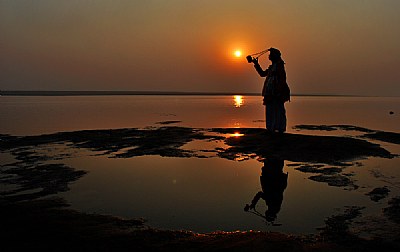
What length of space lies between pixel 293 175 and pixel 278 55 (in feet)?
24.2

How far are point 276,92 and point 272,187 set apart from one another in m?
7.34

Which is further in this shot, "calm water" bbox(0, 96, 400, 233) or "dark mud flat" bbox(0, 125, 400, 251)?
"calm water" bbox(0, 96, 400, 233)

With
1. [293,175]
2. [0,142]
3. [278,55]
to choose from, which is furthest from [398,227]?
[0,142]

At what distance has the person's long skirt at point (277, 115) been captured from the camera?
49.2ft

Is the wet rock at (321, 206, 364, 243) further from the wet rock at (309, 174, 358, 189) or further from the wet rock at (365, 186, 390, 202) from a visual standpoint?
the wet rock at (309, 174, 358, 189)

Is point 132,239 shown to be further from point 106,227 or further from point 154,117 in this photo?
point 154,117

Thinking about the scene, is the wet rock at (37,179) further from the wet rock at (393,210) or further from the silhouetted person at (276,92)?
the silhouetted person at (276,92)

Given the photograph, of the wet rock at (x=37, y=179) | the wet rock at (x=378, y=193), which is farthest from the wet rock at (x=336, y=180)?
the wet rock at (x=37, y=179)

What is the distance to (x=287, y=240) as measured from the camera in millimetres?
5059

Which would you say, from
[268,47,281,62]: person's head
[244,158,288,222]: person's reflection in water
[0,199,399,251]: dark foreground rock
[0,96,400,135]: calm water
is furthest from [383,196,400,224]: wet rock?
[0,96,400,135]: calm water

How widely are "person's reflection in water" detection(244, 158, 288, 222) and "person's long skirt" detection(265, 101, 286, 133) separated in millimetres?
3744

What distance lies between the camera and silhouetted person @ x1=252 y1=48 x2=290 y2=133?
14.9 metres

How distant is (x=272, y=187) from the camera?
838 cm

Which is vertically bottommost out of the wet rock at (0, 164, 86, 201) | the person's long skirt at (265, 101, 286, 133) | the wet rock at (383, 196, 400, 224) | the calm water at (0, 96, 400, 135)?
the calm water at (0, 96, 400, 135)
